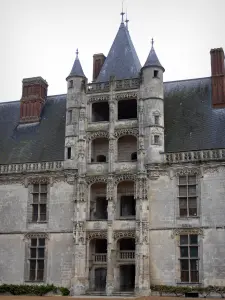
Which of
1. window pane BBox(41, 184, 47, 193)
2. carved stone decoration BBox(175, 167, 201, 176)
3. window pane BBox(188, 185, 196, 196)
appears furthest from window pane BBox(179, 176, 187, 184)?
window pane BBox(41, 184, 47, 193)

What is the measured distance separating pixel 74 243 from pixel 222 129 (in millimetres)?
11118

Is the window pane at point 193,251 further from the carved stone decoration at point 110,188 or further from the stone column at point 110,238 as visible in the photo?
the carved stone decoration at point 110,188

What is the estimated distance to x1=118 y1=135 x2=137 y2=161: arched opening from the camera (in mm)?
30719

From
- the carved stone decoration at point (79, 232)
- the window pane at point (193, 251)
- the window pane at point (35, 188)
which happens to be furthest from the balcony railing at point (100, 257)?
the window pane at point (35, 188)

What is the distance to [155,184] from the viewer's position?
28594mm

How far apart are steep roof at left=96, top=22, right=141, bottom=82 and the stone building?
0.10 m

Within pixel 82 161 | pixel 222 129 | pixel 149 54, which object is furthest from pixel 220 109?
pixel 82 161

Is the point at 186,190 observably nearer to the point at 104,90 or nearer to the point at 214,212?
the point at 214,212

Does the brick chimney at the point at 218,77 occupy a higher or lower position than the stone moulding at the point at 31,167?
higher

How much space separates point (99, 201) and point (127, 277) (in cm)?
499

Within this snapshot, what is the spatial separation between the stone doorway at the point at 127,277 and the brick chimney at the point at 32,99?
1269 cm

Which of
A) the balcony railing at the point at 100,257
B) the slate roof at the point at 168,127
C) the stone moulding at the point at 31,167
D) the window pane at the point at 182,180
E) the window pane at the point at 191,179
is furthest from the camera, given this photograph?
the stone moulding at the point at 31,167

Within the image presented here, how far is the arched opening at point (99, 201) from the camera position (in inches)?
1195

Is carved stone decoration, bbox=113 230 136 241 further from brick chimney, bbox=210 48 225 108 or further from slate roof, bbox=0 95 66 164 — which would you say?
brick chimney, bbox=210 48 225 108
